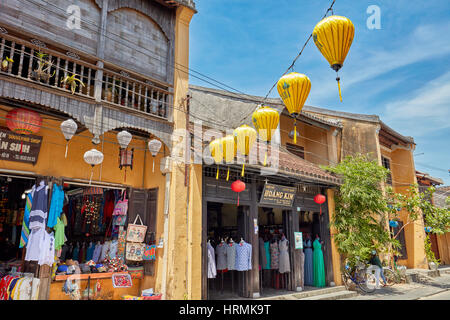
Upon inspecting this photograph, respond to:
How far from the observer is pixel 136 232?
871 cm

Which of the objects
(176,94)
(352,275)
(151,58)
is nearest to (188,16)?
(151,58)

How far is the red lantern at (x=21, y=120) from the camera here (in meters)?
6.50

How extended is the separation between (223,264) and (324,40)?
7.11m

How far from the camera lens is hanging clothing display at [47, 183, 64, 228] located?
7500 mm

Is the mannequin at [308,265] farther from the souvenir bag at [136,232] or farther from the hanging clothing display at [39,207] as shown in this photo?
the hanging clothing display at [39,207]

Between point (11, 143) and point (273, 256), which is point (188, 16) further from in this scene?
point (273, 256)

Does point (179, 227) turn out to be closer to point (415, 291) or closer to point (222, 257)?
point (222, 257)

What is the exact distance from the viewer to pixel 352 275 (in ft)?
40.3

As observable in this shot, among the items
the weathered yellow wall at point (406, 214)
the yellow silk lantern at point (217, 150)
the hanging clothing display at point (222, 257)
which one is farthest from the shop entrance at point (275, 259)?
the weathered yellow wall at point (406, 214)

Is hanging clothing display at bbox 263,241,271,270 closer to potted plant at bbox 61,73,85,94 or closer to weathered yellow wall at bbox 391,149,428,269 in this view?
potted plant at bbox 61,73,85,94

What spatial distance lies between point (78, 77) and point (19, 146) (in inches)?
84.8

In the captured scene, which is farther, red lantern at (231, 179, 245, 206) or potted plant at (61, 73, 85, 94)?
red lantern at (231, 179, 245, 206)

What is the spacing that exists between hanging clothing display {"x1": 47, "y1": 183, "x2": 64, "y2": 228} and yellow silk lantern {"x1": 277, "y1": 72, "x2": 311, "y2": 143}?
584cm

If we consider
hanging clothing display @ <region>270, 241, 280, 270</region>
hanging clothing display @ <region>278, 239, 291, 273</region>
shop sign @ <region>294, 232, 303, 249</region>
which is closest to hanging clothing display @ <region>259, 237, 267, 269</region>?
hanging clothing display @ <region>270, 241, 280, 270</region>
